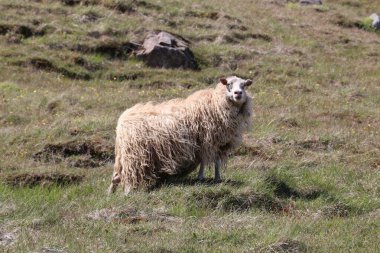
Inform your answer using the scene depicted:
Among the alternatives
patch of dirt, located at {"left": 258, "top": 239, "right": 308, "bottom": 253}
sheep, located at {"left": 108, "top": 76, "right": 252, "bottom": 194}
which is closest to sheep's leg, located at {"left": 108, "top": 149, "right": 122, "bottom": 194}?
sheep, located at {"left": 108, "top": 76, "right": 252, "bottom": 194}

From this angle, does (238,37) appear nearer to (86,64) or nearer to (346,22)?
(86,64)

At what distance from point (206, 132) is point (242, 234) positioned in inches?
122

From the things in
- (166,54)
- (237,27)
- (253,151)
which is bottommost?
→ (253,151)

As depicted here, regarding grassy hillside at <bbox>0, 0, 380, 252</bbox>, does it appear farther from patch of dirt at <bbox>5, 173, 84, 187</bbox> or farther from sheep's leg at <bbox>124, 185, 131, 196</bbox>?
sheep's leg at <bbox>124, 185, 131, 196</bbox>

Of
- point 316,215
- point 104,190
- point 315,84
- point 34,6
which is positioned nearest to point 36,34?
point 34,6

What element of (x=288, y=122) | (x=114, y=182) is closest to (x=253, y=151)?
(x=288, y=122)

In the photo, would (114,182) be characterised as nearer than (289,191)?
No

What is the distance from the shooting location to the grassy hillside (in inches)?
317

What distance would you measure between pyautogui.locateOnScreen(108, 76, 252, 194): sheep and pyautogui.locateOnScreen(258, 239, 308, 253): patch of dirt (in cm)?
323

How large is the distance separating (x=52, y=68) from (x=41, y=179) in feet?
33.0

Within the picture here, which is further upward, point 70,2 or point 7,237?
point 70,2

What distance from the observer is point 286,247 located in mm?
7359

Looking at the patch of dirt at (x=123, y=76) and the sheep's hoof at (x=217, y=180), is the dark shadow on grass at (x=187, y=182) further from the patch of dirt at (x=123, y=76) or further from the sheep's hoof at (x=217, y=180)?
the patch of dirt at (x=123, y=76)

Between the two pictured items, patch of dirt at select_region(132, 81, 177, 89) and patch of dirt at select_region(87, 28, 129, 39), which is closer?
patch of dirt at select_region(132, 81, 177, 89)
